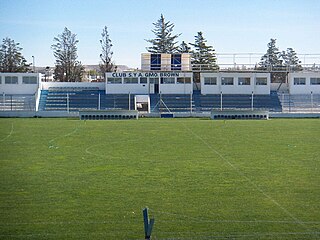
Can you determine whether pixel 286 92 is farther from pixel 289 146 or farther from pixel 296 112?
pixel 289 146

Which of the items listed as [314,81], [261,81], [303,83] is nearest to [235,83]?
[261,81]

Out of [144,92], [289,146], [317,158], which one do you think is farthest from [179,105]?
[317,158]

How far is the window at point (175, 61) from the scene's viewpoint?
2020 inches

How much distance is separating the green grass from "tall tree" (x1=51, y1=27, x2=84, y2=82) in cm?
4929

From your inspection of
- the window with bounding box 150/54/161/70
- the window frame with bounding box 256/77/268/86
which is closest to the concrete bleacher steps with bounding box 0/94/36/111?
the window with bounding box 150/54/161/70

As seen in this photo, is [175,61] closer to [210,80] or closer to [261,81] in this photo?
[210,80]

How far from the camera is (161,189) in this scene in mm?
11164

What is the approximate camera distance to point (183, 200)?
1011 cm

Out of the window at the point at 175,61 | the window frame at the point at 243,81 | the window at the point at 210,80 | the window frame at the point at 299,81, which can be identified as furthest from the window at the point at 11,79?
the window frame at the point at 299,81

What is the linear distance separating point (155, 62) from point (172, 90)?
373 cm

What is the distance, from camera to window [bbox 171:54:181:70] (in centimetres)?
5131

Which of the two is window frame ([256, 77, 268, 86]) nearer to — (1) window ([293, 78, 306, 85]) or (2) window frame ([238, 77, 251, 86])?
(2) window frame ([238, 77, 251, 86])

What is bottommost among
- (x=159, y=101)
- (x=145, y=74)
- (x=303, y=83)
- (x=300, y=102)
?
(x=300, y=102)

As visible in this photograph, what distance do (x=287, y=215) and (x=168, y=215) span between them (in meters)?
1.94
